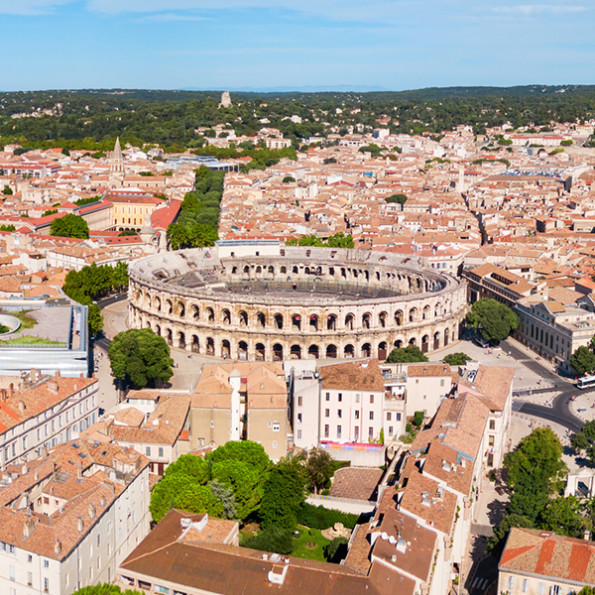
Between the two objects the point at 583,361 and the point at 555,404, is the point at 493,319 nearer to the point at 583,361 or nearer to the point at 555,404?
the point at 583,361

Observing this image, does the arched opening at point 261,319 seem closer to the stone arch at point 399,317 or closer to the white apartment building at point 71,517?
the stone arch at point 399,317

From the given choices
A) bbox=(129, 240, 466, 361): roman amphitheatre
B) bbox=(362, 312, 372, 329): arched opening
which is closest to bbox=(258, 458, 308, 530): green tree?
bbox=(129, 240, 466, 361): roman amphitheatre

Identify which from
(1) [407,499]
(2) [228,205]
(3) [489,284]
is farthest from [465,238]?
(1) [407,499]

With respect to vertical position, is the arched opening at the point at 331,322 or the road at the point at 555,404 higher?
the arched opening at the point at 331,322

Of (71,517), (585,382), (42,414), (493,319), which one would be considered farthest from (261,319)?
(71,517)

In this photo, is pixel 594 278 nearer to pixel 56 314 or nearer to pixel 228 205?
pixel 56 314

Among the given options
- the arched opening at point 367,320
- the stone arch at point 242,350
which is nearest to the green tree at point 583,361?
the arched opening at point 367,320
